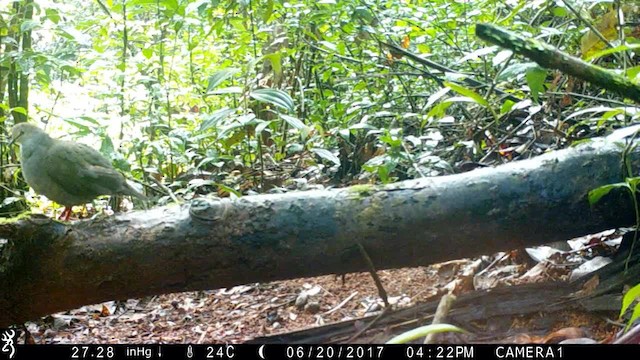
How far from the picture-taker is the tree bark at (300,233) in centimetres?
202

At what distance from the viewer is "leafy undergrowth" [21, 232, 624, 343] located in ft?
7.60

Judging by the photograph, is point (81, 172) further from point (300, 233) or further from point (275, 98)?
point (300, 233)

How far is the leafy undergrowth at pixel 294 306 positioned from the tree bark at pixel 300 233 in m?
0.27

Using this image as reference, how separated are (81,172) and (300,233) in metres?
1.16

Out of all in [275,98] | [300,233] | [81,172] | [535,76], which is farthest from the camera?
[275,98]

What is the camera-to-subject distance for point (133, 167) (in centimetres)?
431

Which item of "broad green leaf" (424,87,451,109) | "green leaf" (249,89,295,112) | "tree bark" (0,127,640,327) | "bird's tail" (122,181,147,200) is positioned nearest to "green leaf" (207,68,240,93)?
"green leaf" (249,89,295,112)

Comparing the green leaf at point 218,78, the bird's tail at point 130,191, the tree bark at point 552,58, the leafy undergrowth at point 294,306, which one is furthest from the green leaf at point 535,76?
the bird's tail at point 130,191

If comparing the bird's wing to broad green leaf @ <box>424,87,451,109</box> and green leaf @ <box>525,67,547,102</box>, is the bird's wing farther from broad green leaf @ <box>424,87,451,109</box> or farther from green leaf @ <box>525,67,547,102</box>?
green leaf @ <box>525,67,547,102</box>

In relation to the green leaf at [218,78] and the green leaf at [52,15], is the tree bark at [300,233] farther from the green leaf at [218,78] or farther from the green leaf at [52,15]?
the green leaf at [52,15]

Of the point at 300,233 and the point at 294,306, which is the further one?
the point at 294,306

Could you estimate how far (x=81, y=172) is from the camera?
2637 millimetres

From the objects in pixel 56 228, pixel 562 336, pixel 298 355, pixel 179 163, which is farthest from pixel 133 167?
pixel 562 336

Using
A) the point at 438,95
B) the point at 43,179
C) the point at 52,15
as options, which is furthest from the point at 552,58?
the point at 52,15
